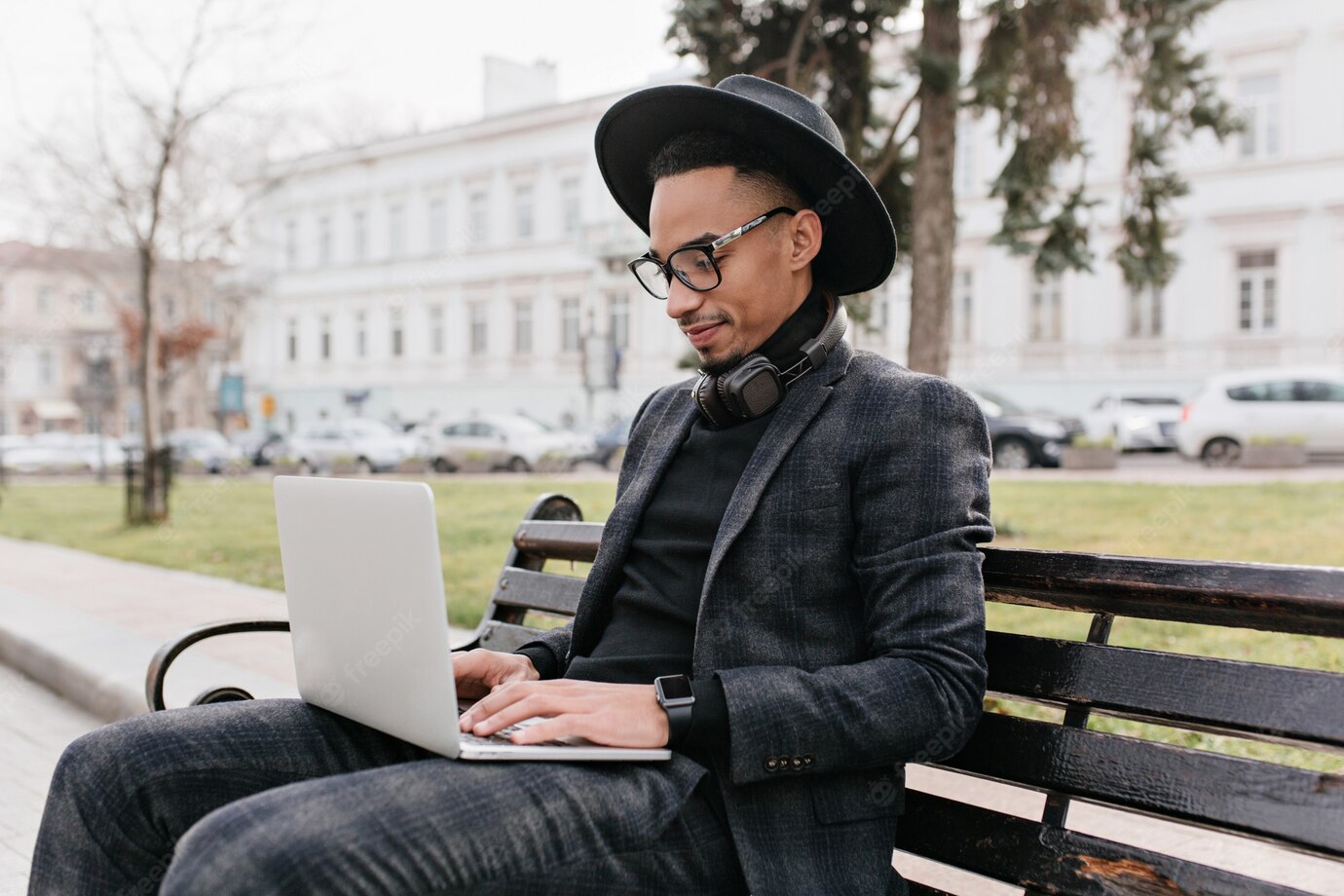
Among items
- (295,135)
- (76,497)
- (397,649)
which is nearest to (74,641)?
(397,649)

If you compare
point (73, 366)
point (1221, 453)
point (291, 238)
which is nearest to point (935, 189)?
point (1221, 453)

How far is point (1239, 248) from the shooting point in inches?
1089

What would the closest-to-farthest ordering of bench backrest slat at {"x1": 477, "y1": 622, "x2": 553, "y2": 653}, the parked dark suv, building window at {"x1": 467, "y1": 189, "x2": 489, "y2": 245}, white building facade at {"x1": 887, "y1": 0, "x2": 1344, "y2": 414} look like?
bench backrest slat at {"x1": 477, "y1": 622, "x2": 553, "y2": 653}, the parked dark suv, white building facade at {"x1": 887, "y1": 0, "x2": 1344, "y2": 414}, building window at {"x1": 467, "y1": 189, "x2": 489, "y2": 245}

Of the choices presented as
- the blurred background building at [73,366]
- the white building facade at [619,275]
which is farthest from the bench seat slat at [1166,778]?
the blurred background building at [73,366]

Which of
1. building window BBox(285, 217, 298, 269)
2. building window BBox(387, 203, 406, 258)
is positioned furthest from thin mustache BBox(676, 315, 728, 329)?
building window BBox(285, 217, 298, 269)

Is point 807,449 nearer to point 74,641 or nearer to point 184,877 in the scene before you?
point 184,877

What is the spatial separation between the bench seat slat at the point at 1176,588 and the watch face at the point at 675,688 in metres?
0.59

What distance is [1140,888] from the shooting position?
1665 millimetres

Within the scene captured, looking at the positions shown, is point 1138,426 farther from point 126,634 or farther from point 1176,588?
point 1176,588

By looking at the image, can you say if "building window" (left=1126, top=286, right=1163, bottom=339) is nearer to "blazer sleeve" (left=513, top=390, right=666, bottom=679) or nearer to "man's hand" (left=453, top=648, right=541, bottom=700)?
"blazer sleeve" (left=513, top=390, right=666, bottom=679)

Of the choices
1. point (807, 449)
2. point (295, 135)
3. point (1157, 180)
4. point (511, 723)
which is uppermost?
point (295, 135)

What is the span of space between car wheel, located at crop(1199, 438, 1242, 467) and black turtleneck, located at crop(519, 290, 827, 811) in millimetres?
19048

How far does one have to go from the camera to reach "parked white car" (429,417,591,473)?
89.0 feet

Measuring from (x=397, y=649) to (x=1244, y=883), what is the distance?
3.85ft
